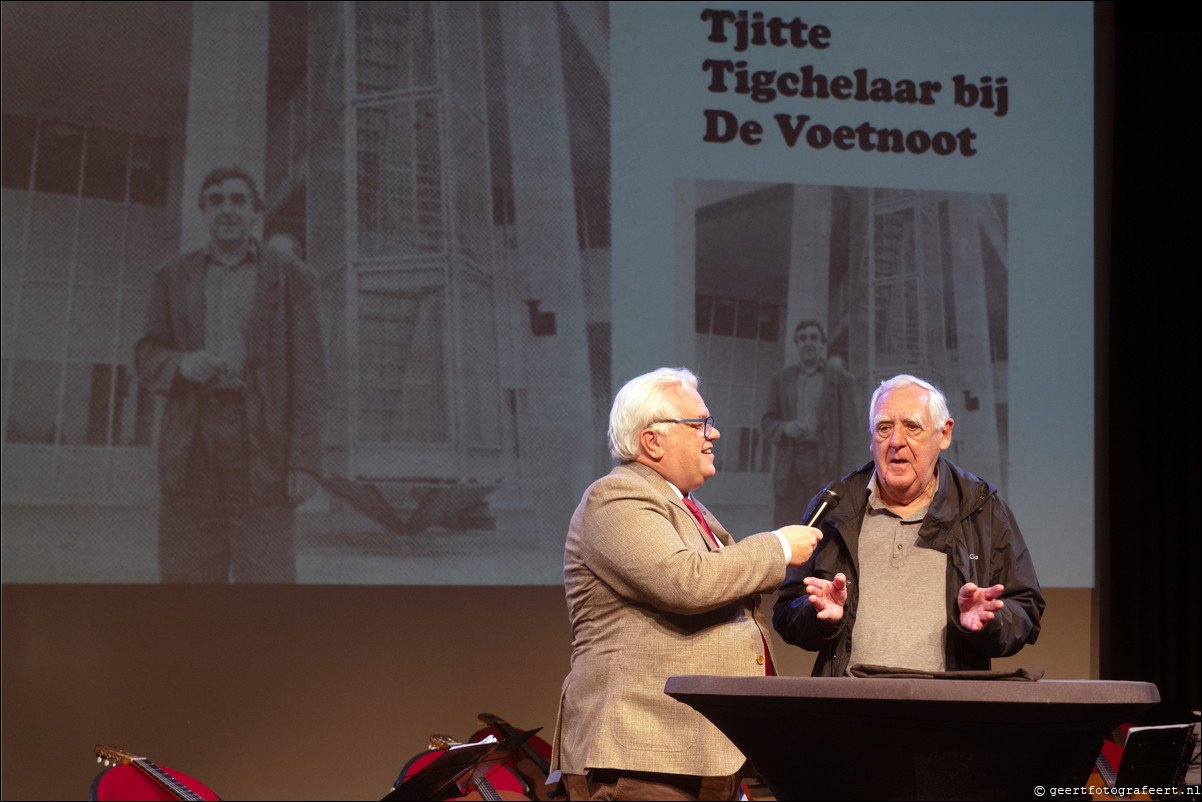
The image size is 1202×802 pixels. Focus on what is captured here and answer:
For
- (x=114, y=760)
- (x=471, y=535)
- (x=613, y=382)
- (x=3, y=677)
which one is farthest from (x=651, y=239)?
(x=3, y=677)

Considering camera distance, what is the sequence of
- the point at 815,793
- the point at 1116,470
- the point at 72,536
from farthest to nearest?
the point at 1116,470 < the point at 72,536 < the point at 815,793

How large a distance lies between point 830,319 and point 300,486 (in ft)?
7.42

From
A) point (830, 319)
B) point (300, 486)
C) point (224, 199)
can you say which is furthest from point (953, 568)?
point (224, 199)

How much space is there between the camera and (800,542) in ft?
6.77

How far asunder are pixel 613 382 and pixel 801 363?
817mm

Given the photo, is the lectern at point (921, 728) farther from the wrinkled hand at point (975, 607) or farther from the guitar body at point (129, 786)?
the guitar body at point (129, 786)

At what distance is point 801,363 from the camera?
15.0 ft

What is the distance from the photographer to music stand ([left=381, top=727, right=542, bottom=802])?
245cm

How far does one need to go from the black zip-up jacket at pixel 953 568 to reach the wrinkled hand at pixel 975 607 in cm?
20

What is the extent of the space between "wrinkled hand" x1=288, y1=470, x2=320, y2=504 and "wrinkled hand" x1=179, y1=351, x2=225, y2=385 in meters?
0.49

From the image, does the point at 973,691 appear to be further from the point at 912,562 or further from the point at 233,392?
the point at 233,392

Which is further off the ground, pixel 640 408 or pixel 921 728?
pixel 640 408

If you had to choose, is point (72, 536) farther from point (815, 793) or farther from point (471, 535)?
point (815, 793)

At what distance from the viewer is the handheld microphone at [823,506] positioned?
2248 millimetres
